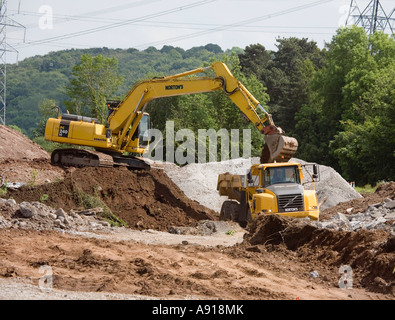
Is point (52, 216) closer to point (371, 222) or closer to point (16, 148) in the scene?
point (371, 222)

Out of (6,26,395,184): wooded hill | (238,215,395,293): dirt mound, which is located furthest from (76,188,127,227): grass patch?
(6,26,395,184): wooded hill

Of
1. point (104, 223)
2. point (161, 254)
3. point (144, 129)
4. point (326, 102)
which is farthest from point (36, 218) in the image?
point (326, 102)

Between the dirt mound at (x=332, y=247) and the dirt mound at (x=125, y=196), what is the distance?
645 centimetres

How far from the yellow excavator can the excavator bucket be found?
180cm

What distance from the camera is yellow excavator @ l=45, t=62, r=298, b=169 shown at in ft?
77.7

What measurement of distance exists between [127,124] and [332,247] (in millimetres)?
13663

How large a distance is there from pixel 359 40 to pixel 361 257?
47.8 m

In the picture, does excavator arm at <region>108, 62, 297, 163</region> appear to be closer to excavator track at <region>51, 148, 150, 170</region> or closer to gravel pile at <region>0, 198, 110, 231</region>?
excavator track at <region>51, 148, 150, 170</region>

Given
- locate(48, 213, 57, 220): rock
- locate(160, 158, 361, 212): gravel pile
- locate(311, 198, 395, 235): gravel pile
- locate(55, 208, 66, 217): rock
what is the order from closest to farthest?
locate(311, 198, 395, 235): gravel pile < locate(48, 213, 57, 220): rock < locate(55, 208, 66, 217): rock < locate(160, 158, 361, 212): gravel pile

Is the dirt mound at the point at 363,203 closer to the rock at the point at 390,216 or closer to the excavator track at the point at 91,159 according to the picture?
the rock at the point at 390,216

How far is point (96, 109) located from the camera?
59.5 metres

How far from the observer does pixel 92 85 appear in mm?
62406

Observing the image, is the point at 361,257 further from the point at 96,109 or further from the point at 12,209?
the point at 96,109
